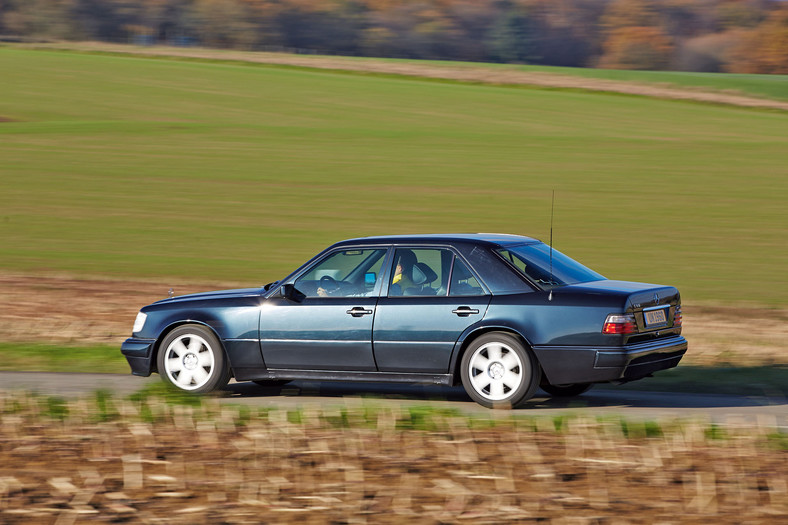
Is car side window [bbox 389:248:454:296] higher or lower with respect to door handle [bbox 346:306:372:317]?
higher

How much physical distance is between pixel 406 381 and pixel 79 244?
13.1 m

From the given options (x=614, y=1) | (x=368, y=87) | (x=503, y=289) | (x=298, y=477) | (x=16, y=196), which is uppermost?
(x=614, y=1)

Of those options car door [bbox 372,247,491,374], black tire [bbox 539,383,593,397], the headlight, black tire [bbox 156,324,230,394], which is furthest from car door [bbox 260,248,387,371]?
black tire [bbox 539,383,593,397]

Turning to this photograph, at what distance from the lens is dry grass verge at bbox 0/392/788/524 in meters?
5.64

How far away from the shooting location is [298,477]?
248 inches

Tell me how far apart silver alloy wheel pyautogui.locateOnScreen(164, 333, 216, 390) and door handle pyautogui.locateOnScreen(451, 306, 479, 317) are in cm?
225

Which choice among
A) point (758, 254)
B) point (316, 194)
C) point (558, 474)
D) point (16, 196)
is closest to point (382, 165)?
point (316, 194)

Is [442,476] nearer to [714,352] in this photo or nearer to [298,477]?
[298,477]

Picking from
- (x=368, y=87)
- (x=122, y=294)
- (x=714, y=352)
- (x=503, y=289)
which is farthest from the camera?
(x=368, y=87)

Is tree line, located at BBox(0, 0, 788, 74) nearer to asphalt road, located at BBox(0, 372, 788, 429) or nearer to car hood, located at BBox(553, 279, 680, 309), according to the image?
asphalt road, located at BBox(0, 372, 788, 429)

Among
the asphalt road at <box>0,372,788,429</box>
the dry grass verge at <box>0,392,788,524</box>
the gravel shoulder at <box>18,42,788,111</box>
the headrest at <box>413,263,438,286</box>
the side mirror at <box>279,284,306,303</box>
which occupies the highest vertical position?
the gravel shoulder at <box>18,42,788,111</box>

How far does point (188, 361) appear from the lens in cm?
1016

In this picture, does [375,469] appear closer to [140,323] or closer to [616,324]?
[616,324]

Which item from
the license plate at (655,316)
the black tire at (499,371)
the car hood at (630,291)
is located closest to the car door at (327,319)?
the black tire at (499,371)
